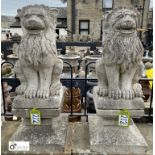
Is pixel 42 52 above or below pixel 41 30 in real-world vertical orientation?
below

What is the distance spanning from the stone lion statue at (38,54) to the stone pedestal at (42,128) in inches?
2.7

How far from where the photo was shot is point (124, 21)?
5.45 ft

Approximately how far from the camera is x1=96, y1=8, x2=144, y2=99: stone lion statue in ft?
→ 5.59

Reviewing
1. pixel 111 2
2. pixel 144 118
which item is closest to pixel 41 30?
pixel 144 118

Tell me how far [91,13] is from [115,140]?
1424 centimetres

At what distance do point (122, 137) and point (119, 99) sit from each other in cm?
39

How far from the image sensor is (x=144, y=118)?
2686 millimetres

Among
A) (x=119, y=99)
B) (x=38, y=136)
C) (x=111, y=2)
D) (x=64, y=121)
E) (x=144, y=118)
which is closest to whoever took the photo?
(x=119, y=99)

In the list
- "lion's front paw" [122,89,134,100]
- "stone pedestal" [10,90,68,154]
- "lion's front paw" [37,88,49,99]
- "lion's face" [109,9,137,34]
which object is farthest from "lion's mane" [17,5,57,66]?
"lion's front paw" [122,89,134,100]

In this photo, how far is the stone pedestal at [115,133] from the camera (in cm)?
197

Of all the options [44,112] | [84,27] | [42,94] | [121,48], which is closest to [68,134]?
[44,112]

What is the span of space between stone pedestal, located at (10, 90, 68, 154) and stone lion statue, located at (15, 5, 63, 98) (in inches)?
2.7

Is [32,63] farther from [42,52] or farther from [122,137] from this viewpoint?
[122,137]

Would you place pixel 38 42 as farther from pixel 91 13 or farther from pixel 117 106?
pixel 91 13
